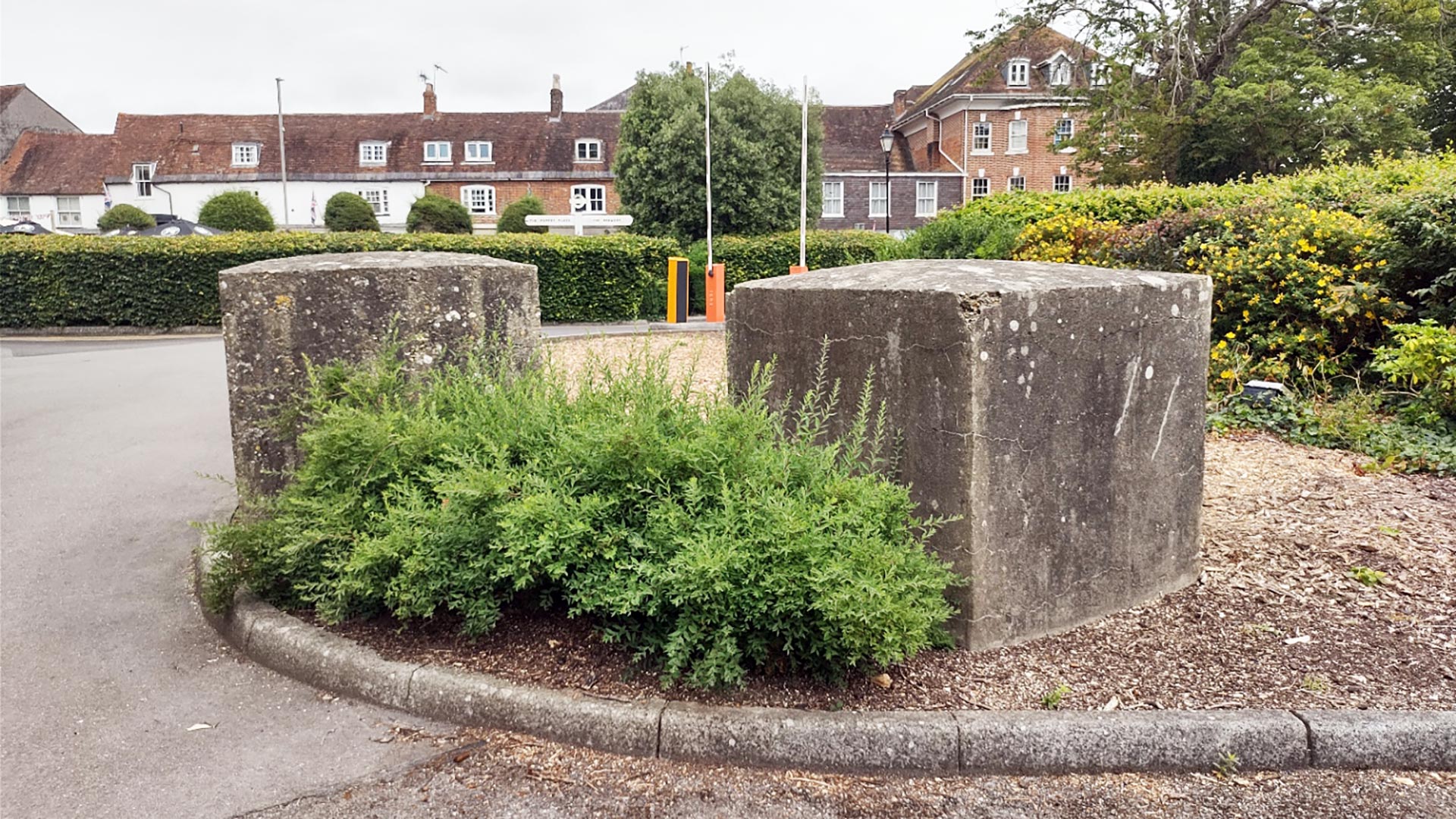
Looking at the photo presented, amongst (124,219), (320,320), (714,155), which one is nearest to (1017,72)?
(714,155)

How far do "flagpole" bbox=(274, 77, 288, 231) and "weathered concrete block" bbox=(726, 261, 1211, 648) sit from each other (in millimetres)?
45959

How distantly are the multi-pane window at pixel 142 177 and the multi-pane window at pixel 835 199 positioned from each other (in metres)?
33.2

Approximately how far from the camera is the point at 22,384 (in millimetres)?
11547

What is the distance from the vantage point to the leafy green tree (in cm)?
2914

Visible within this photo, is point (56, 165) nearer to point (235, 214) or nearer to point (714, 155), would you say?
point (235, 214)

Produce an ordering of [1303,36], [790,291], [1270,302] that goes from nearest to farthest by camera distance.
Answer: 1. [790,291]
2. [1270,302]
3. [1303,36]

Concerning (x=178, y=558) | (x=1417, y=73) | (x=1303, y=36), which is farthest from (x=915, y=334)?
(x=1417, y=73)

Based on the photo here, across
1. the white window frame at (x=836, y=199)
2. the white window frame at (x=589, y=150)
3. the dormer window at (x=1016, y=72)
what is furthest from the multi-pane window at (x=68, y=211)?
the dormer window at (x=1016, y=72)

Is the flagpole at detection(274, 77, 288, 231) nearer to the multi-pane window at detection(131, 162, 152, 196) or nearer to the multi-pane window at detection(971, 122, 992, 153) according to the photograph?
the multi-pane window at detection(131, 162, 152, 196)

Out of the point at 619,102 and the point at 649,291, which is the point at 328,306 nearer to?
the point at 649,291

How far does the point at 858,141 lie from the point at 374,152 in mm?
24825

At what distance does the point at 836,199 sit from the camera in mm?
50094

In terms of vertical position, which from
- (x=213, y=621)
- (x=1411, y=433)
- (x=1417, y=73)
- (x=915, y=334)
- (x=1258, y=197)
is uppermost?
(x=1417, y=73)

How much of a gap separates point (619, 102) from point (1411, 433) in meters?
60.5
